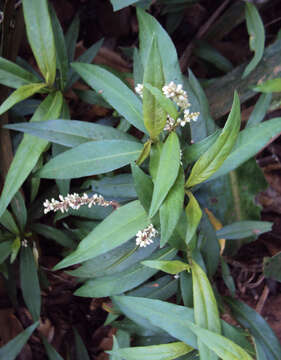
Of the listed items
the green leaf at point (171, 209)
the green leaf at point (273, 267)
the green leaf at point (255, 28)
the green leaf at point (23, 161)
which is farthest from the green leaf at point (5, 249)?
the green leaf at point (255, 28)

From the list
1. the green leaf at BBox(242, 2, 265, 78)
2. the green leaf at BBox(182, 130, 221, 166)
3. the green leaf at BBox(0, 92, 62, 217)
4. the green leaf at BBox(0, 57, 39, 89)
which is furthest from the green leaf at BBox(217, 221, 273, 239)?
the green leaf at BBox(0, 57, 39, 89)

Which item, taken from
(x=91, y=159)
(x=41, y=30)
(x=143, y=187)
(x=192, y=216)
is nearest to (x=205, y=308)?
(x=192, y=216)

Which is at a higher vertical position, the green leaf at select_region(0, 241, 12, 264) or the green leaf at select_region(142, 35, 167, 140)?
the green leaf at select_region(142, 35, 167, 140)

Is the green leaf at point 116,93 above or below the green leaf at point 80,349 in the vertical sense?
above

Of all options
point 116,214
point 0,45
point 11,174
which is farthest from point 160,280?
point 0,45

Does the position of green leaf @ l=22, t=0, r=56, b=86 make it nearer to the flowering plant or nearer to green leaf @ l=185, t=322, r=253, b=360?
the flowering plant

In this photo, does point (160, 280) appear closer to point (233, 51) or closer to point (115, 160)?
point (115, 160)

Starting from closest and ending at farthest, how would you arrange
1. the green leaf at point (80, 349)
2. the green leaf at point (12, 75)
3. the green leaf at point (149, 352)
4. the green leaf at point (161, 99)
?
1. the green leaf at point (161, 99)
2. the green leaf at point (149, 352)
3. the green leaf at point (12, 75)
4. the green leaf at point (80, 349)

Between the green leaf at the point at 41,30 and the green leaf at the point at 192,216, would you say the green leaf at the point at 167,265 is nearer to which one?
the green leaf at the point at 192,216
